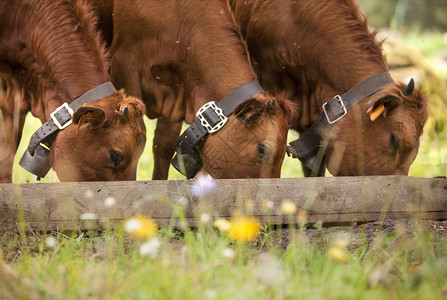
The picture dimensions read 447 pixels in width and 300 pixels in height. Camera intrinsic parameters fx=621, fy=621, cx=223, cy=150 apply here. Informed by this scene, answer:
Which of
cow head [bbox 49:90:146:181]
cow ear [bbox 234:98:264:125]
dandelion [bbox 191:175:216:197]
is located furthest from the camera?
cow ear [bbox 234:98:264:125]

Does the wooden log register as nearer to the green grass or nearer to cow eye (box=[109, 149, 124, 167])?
the green grass

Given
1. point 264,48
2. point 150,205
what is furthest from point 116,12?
point 150,205

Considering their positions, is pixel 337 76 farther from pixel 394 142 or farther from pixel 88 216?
pixel 88 216

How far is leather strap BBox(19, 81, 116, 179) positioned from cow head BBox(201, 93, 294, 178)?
0.88 meters

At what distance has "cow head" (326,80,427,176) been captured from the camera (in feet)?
15.3

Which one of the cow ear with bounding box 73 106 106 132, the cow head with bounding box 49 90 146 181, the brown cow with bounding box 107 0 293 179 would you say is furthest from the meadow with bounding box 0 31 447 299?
the brown cow with bounding box 107 0 293 179

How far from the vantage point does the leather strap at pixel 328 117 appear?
4.87 meters

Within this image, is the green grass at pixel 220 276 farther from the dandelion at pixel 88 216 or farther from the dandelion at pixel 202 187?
the dandelion at pixel 202 187

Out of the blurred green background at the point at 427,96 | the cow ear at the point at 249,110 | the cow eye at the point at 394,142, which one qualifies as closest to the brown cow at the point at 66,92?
the blurred green background at the point at 427,96

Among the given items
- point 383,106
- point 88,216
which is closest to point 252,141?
point 383,106

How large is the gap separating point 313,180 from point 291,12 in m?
1.98

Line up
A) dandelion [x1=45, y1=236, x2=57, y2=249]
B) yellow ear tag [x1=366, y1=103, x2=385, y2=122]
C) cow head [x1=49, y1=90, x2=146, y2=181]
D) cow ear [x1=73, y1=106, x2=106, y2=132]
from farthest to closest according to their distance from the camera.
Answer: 1. yellow ear tag [x1=366, y1=103, x2=385, y2=122]
2. cow head [x1=49, y1=90, x2=146, y2=181]
3. cow ear [x1=73, y1=106, x2=106, y2=132]
4. dandelion [x1=45, y1=236, x2=57, y2=249]

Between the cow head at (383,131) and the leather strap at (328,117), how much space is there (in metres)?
0.06

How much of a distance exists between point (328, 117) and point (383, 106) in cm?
49
